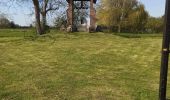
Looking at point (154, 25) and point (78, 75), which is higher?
point (78, 75)

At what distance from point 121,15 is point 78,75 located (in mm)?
63166

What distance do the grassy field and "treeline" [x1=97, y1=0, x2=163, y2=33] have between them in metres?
55.4

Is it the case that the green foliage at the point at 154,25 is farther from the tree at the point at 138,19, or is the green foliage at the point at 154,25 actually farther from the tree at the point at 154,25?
the tree at the point at 138,19

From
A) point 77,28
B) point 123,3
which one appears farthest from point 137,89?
point 123,3

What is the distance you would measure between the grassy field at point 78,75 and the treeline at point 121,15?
55.4m

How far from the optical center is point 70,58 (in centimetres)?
1510

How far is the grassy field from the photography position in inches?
344

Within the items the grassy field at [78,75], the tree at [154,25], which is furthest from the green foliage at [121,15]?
the grassy field at [78,75]

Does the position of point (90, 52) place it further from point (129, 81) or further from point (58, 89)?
point (58, 89)

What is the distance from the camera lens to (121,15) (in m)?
73.4

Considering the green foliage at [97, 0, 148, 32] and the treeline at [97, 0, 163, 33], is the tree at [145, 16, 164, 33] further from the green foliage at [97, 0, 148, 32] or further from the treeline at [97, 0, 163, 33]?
the green foliage at [97, 0, 148, 32]

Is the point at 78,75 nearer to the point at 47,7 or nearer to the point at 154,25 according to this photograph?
the point at 47,7

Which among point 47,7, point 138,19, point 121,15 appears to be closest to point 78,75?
point 47,7

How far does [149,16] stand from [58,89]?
78.3 metres
